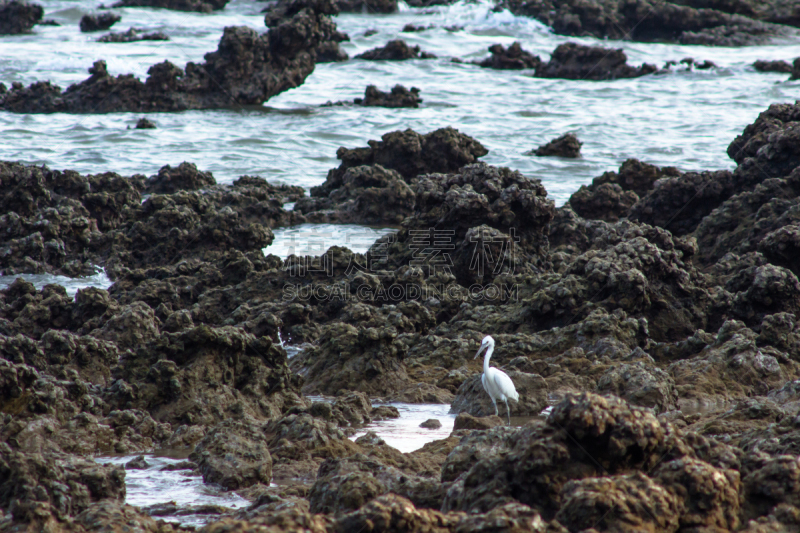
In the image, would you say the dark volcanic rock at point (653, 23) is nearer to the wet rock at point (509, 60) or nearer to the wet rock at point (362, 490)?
the wet rock at point (509, 60)

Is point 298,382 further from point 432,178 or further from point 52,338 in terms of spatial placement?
point 432,178

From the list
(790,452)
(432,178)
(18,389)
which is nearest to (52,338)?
(18,389)

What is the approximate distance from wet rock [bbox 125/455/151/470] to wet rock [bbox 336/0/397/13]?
4445 cm

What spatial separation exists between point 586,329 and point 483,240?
215 centimetres

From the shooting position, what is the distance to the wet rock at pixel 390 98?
2484 cm

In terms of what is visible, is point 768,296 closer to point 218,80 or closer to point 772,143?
point 772,143

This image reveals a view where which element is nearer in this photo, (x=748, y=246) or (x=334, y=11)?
(x=748, y=246)

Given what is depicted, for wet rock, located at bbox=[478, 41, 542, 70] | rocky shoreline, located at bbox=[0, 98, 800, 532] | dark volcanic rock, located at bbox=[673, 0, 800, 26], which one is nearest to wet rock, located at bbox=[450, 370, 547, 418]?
rocky shoreline, located at bbox=[0, 98, 800, 532]

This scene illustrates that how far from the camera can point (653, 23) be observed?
1668 inches

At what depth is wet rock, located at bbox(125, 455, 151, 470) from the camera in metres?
4.86

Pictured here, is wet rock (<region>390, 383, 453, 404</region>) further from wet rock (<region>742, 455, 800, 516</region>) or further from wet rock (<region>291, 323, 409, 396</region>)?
wet rock (<region>742, 455, 800, 516</region>)

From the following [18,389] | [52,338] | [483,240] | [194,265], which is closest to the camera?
[18,389]

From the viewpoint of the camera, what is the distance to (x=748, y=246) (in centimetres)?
990

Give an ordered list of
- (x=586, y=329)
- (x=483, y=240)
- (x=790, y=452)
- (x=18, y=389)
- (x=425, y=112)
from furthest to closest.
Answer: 1. (x=425, y=112)
2. (x=483, y=240)
3. (x=586, y=329)
4. (x=18, y=389)
5. (x=790, y=452)
